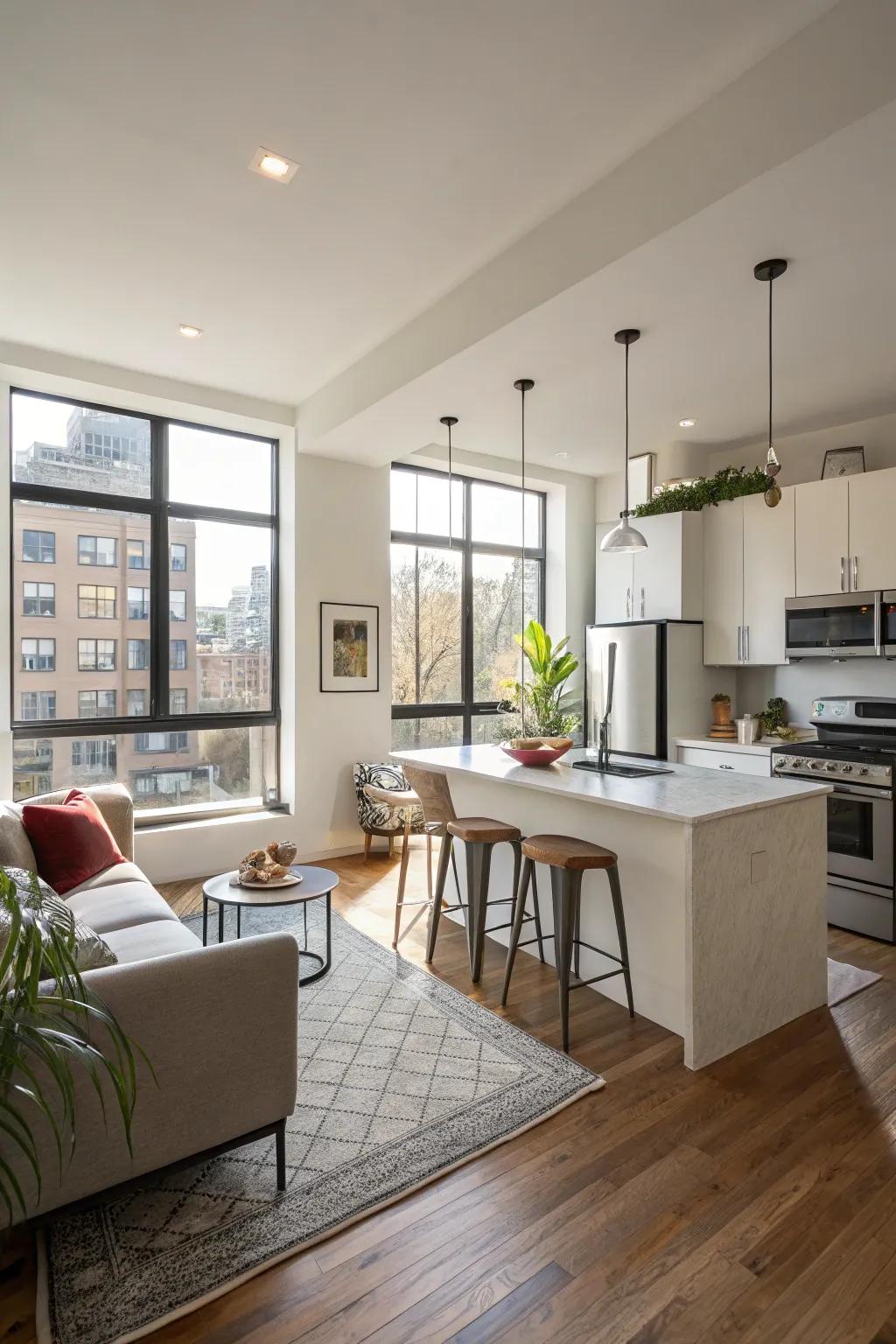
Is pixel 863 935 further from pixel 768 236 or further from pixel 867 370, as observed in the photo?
pixel 768 236

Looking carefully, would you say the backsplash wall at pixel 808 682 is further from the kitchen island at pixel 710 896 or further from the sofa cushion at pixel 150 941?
the sofa cushion at pixel 150 941

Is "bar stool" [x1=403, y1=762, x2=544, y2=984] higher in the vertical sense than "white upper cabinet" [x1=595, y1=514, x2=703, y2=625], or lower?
lower

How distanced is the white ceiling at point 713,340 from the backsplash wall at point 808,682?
5.10 ft

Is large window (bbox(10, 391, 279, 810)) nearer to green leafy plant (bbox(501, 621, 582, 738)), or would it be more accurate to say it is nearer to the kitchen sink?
green leafy plant (bbox(501, 621, 582, 738))

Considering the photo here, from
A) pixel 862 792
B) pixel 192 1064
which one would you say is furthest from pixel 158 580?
pixel 862 792

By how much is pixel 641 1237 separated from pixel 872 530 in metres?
3.82

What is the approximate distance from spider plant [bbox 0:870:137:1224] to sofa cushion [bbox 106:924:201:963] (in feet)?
2.23

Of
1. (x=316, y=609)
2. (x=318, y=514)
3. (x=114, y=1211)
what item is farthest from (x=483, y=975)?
(x=318, y=514)

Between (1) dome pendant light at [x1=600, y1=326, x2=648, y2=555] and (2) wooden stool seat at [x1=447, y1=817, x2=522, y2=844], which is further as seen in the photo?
(1) dome pendant light at [x1=600, y1=326, x2=648, y2=555]

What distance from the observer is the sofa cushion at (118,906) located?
2754 mm

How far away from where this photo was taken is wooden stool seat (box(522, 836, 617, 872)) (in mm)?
2652

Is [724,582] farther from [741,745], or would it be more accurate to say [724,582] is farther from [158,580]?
[158,580]

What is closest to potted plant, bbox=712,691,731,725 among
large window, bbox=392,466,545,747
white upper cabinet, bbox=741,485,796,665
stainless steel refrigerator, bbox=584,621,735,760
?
stainless steel refrigerator, bbox=584,621,735,760

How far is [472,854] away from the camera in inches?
128
